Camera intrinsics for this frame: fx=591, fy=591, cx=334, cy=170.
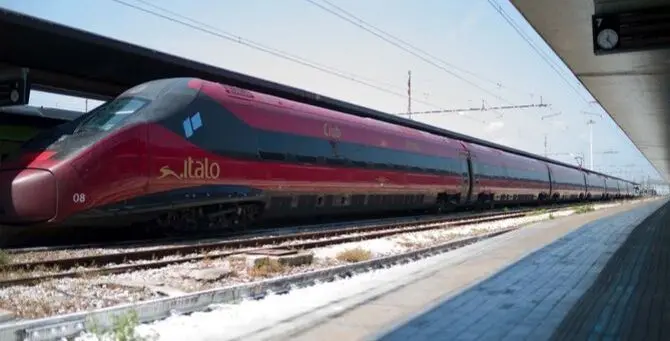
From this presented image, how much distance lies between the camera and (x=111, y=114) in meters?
11.7

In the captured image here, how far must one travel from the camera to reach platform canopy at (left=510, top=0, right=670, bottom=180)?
8.06 m

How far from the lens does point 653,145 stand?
2948 centimetres

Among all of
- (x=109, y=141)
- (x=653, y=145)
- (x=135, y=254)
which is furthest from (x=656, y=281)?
(x=653, y=145)

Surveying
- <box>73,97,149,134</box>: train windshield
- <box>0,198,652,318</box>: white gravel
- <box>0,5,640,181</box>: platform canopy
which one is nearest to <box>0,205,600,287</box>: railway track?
<box>0,198,652,318</box>: white gravel

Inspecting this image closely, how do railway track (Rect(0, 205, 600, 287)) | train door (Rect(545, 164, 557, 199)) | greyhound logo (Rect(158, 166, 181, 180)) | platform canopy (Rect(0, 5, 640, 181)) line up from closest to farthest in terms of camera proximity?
railway track (Rect(0, 205, 600, 287)) → greyhound logo (Rect(158, 166, 181, 180)) → platform canopy (Rect(0, 5, 640, 181)) → train door (Rect(545, 164, 557, 199))

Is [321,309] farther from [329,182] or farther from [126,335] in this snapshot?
[329,182]

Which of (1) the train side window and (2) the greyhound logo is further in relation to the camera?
(1) the train side window

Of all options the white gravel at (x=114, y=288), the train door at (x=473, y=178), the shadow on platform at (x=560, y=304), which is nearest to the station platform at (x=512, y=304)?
the shadow on platform at (x=560, y=304)

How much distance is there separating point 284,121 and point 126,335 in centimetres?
1169

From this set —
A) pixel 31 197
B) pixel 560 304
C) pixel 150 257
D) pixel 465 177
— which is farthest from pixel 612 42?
pixel 465 177

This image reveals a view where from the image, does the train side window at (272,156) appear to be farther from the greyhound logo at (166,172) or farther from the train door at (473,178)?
the train door at (473,178)

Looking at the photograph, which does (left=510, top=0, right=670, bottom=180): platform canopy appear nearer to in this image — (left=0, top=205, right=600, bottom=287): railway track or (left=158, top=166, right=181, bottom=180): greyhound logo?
(left=0, top=205, right=600, bottom=287): railway track

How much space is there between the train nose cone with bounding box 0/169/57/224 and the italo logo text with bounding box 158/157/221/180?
207 centimetres

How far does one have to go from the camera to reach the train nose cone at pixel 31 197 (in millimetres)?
10242
